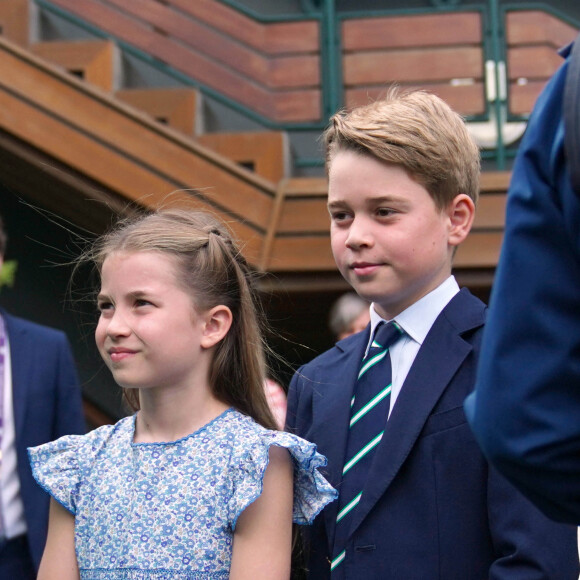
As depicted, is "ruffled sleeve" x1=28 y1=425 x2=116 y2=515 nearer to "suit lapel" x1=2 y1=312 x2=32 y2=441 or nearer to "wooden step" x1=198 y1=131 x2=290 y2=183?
"suit lapel" x1=2 y1=312 x2=32 y2=441

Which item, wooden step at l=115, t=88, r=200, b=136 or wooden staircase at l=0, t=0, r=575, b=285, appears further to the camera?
wooden step at l=115, t=88, r=200, b=136

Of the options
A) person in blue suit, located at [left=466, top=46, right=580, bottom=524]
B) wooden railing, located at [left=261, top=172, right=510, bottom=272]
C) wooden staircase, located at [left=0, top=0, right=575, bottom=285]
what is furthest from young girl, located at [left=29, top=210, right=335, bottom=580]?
wooden railing, located at [left=261, top=172, right=510, bottom=272]

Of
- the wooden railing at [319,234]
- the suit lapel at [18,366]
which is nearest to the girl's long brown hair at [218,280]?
the suit lapel at [18,366]

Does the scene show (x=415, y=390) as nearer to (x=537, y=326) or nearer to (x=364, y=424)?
(x=364, y=424)

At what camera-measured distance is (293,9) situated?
7418 mm

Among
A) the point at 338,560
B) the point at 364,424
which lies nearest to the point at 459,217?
the point at 364,424

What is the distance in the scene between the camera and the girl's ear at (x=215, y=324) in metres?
1.86

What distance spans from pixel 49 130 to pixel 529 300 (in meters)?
4.63

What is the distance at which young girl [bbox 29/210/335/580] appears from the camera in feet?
5.50

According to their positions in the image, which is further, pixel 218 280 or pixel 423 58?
pixel 423 58

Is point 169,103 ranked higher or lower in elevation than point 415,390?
Answer: higher

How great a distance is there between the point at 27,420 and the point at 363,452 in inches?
53.5

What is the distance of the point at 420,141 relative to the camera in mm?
1679

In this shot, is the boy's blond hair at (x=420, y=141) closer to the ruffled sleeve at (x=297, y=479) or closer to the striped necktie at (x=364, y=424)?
the striped necktie at (x=364, y=424)
